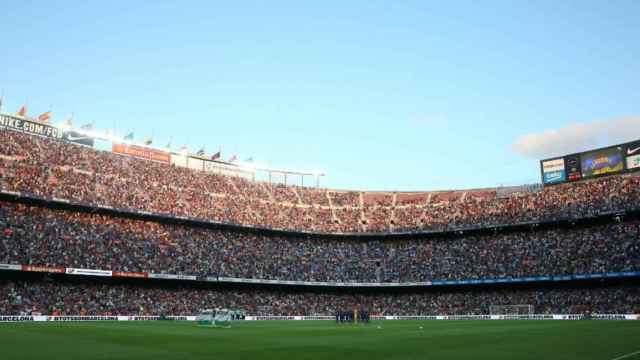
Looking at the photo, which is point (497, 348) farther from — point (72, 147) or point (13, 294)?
point (72, 147)

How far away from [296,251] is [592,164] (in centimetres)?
4178

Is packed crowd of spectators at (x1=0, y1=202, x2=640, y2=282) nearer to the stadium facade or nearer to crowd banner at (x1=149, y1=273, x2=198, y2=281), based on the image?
the stadium facade

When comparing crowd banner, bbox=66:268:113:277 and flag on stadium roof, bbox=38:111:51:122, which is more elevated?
flag on stadium roof, bbox=38:111:51:122

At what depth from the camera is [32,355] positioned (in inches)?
639

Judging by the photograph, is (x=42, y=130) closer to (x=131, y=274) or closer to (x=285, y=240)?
(x=131, y=274)

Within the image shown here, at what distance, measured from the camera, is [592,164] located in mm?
73188

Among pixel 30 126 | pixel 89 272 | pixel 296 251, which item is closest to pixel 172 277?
pixel 89 272

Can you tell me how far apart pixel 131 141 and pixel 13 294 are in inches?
1106

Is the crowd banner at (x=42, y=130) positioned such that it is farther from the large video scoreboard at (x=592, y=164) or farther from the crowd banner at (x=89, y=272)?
the large video scoreboard at (x=592, y=164)

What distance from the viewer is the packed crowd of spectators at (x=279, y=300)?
Answer: 54.2m

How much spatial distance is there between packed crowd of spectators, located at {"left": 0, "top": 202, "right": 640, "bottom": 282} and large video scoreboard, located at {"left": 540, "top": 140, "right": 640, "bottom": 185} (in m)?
7.74

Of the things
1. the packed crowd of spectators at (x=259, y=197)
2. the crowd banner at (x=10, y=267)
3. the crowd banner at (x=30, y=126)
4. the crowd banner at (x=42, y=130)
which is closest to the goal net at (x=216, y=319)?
the crowd banner at (x=10, y=267)

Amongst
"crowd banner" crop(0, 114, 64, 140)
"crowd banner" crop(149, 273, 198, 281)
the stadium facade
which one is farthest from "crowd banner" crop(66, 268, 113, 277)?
"crowd banner" crop(0, 114, 64, 140)

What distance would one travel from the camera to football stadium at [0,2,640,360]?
56094mm
